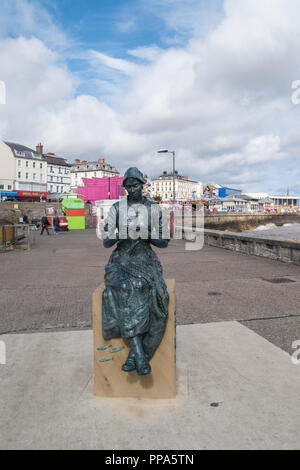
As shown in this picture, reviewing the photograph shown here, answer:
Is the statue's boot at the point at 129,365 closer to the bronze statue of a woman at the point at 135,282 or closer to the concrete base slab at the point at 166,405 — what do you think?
the bronze statue of a woman at the point at 135,282

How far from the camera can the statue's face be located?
3535 millimetres

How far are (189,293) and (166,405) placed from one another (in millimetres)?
4600

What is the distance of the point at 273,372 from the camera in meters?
3.80

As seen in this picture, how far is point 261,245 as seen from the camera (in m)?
13.4

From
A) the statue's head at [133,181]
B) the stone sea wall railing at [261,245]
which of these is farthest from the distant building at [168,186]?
the statue's head at [133,181]

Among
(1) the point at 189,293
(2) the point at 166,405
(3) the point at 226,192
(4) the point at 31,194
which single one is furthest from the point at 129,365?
(3) the point at 226,192

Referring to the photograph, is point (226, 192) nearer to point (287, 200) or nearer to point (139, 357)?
point (287, 200)

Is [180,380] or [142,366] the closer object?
[142,366]

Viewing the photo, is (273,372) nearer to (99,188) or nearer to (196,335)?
(196,335)

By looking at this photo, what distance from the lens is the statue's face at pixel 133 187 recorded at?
11.6 ft

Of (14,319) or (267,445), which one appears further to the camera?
(14,319)

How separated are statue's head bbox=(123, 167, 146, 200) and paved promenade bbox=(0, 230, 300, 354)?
9.30 feet

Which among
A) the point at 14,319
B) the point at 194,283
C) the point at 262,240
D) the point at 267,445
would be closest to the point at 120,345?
the point at 267,445
